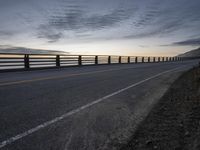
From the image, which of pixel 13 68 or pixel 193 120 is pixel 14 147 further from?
pixel 13 68

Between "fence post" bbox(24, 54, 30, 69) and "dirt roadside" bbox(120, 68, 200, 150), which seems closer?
"dirt roadside" bbox(120, 68, 200, 150)

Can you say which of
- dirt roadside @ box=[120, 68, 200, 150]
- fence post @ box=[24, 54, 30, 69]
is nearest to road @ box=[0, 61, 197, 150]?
dirt roadside @ box=[120, 68, 200, 150]

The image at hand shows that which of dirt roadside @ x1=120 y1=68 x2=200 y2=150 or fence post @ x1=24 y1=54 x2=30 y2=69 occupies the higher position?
fence post @ x1=24 y1=54 x2=30 y2=69

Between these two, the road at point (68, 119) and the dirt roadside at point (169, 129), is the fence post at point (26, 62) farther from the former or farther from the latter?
the dirt roadside at point (169, 129)

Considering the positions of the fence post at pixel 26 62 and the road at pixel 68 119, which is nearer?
the road at pixel 68 119

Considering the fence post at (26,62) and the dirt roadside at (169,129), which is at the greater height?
the fence post at (26,62)

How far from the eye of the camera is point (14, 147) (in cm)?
322

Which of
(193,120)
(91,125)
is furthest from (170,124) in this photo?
(91,125)

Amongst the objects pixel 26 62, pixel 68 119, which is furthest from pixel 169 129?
pixel 26 62

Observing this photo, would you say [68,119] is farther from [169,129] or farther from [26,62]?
[26,62]

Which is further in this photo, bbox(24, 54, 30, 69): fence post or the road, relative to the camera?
bbox(24, 54, 30, 69): fence post

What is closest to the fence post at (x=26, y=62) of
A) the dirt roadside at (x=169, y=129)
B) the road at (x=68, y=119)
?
the road at (x=68, y=119)

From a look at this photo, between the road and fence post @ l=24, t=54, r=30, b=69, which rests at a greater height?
fence post @ l=24, t=54, r=30, b=69

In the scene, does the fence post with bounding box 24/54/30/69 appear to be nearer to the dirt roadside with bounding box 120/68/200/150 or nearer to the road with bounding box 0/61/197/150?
the road with bounding box 0/61/197/150
